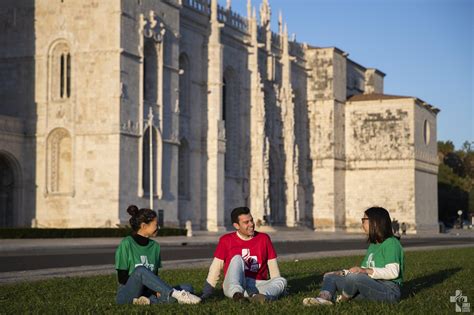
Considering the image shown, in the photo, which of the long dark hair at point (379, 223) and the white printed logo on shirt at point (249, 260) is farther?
the white printed logo on shirt at point (249, 260)

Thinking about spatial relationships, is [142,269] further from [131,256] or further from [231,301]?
[231,301]

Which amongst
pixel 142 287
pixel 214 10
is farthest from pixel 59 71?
pixel 142 287

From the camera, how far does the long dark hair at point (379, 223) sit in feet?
39.7

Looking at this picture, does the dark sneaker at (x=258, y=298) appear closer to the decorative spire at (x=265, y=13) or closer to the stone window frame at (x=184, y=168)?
the stone window frame at (x=184, y=168)

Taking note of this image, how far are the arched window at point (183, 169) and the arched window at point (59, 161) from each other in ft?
34.5

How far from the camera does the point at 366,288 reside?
1210 centimetres

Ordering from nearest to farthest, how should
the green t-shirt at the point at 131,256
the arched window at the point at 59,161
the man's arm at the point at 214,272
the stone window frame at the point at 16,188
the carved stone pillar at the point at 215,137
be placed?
1. the green t-shirt at the point at 131,256
2. the man's arm at the point at 214,272
3. the stone window frame at the point at 16,188
4. the arched window at the point at 59,161
5. the carved stone pillar at the point at 215,137

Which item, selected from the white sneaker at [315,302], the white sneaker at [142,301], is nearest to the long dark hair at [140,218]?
the white sneaker at [142,301]

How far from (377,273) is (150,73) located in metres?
41.1

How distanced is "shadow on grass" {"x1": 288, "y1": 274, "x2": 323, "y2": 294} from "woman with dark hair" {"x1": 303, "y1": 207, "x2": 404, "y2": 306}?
2.40m

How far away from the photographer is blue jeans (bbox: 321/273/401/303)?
1207 centimetres

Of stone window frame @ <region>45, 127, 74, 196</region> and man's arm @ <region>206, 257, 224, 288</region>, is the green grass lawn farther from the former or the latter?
stone window frame @ <region>45, 127, 74, 196</region>

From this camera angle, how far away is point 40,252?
31.7 meters

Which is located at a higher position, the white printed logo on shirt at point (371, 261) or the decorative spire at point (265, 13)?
the decorative spire at point (265, 13)
